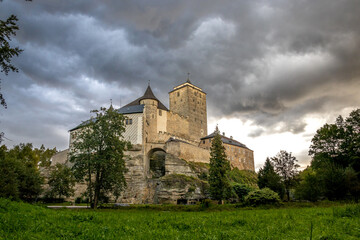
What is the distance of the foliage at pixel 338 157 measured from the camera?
29188mm

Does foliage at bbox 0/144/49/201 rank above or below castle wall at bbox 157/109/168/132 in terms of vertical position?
below

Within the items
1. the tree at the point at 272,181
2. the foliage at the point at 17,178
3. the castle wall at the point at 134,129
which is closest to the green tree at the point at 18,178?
the foliage at the point at 17,178

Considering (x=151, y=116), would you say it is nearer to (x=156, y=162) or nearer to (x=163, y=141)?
(x=163, y=141)

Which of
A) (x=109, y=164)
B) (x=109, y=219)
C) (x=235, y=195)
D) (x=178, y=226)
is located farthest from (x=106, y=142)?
(x=235, y=195)

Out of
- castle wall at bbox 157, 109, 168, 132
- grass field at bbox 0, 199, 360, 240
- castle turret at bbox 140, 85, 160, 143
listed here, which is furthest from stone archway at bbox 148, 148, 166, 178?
grass field at bbox 0, 199, 360, 240

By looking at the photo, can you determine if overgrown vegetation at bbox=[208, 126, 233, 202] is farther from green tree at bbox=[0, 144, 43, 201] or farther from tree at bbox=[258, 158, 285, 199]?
green tree at bbox=[0, 144, 43, 201]

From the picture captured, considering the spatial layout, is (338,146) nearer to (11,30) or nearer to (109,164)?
(109,164)

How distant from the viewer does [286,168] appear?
3700 centimetres

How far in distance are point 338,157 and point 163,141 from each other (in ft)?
117

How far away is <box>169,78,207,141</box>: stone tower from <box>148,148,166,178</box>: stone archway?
1839 centimetres

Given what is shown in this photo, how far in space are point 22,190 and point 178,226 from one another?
120 ft

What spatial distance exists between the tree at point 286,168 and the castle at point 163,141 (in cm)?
1599

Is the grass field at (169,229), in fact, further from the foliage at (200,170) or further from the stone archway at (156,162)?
the stone archway at (156,162)

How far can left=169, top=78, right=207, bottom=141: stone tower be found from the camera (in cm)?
7581
